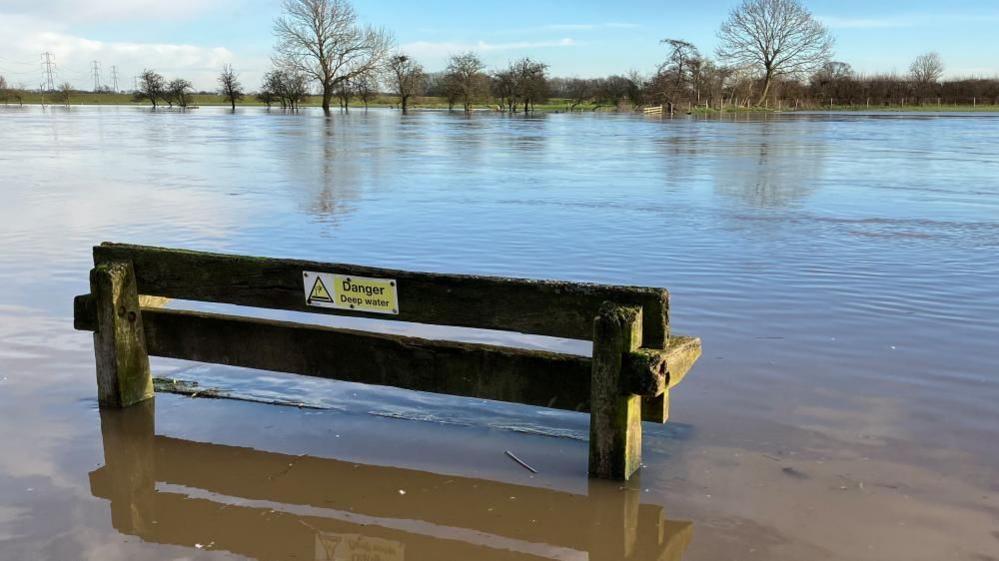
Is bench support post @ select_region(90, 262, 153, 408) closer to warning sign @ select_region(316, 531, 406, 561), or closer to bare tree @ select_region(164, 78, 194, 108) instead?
warning sign @ select_region(316, 531, 406, 561)

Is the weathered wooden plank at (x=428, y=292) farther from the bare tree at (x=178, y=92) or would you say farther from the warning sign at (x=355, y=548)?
the bare tree at (x=178, y=92)

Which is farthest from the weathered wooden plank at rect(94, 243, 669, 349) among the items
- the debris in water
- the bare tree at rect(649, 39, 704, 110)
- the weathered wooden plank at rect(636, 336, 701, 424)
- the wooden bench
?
the bare tree at rect(649, 39, 704, 110)

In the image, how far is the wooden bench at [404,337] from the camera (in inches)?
156

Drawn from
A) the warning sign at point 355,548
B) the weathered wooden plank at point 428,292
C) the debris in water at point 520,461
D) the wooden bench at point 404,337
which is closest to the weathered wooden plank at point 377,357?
the wooden bench at point 404,337

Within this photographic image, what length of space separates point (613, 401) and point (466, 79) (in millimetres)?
78956

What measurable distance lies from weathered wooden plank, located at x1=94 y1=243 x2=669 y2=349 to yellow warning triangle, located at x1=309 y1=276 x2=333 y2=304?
6 cm

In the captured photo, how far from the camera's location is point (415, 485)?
13.3 ft

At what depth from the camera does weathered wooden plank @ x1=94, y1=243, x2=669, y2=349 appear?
4031 millimetres

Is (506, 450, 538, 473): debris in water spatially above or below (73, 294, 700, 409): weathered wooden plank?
below

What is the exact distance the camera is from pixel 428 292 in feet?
14.1

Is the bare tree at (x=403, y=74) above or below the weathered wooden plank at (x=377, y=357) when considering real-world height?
above

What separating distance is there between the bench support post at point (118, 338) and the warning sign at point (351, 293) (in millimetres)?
1115

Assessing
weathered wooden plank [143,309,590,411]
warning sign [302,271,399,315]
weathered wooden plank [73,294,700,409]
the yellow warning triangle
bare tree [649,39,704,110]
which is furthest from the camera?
bare tree [649,39,704,110]

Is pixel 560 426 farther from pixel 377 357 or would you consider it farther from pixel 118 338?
pixel 118 338
